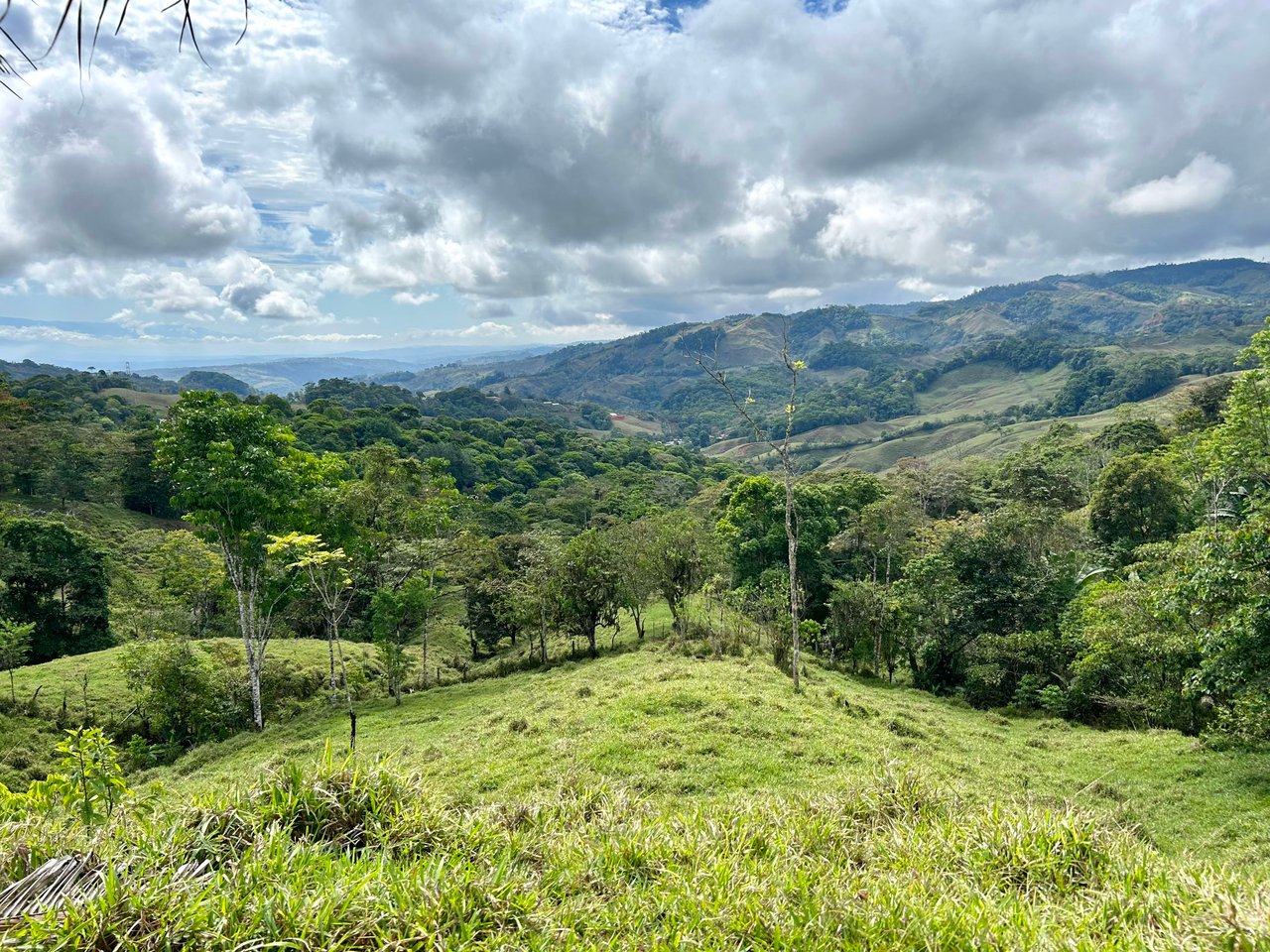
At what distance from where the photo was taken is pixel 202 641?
21984 millimetres

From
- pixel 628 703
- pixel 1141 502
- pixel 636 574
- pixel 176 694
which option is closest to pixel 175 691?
pixel 176 694

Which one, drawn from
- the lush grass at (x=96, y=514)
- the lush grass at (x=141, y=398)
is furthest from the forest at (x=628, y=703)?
the lush grass at (x=141, y=398)

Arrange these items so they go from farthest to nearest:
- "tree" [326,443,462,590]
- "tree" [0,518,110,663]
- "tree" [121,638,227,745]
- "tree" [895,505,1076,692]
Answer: "tree" [0,518,110,663] → "tree" [895,505,1076,692] → "tree" [326,443,462,590] → "tree" [121,638,227,745]

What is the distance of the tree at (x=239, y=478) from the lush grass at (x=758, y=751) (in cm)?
480

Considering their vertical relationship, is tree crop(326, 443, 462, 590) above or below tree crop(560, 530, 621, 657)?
above

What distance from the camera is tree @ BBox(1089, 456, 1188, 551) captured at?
28.1 meters

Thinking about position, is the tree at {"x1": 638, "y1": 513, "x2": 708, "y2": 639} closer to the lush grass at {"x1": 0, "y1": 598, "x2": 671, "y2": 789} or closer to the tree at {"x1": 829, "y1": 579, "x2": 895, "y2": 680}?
the lush grass at {"x1": 0, "y1": 598, "x2": 671, "y2": 789}

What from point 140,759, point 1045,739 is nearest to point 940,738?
point 1045,739

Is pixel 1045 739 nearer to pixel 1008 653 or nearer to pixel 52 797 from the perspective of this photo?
pixel 1008 653

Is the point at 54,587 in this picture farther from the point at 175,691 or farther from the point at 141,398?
the point at 141,398

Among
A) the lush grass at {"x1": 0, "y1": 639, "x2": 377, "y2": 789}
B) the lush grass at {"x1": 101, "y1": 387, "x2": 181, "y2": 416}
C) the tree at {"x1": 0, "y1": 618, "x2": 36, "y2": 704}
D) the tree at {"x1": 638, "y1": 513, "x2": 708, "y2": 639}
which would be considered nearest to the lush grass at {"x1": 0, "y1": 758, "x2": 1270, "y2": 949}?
the lush grass at {"x1": 0, "y1": 639, "x2": 377, "y2": 789}

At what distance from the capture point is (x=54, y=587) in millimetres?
25547

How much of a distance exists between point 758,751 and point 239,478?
14528 mm

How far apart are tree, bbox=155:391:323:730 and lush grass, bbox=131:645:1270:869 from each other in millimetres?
4801
